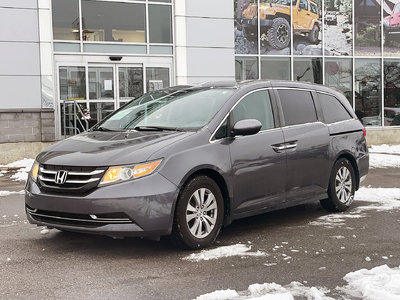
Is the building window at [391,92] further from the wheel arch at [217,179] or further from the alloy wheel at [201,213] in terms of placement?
the alloy wheel at [201,213]

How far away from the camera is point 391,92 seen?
20516mm

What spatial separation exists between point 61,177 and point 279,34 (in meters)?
14.4

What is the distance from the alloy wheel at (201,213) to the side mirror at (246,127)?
2.51 ft

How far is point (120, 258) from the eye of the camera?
5.35 meters

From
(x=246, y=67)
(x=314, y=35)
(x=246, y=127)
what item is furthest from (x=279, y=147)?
(x=314, y=35)

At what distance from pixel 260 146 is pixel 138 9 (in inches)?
457

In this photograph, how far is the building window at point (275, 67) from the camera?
18453mm

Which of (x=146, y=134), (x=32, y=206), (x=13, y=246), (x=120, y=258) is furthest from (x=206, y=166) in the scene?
(x=13, y=246)

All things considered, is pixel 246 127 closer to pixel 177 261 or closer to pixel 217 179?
pixel 217 179

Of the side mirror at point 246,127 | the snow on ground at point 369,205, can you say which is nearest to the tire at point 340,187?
the snow on ground at point 369,205

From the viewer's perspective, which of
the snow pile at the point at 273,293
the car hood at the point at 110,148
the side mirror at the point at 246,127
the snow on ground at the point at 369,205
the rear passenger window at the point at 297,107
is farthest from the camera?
the snow on ground at the point at 369,205

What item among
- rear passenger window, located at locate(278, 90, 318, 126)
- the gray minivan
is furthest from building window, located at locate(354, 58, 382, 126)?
rear passenger window, located at locate(278, 90, 318, 126)

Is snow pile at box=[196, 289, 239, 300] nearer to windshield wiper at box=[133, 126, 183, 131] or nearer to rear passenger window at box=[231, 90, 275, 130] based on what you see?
windshield wiper at box=[133, 126, 183, 131]

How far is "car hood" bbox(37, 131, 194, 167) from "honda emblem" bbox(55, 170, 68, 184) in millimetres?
87
